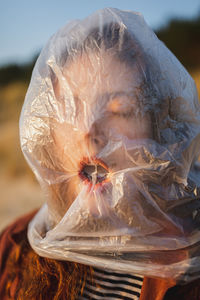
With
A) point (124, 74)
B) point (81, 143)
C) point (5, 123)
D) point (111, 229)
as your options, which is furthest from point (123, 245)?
point (5, 123)

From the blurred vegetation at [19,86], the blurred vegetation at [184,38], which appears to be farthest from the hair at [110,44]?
the blurred vegetation at [184,38]

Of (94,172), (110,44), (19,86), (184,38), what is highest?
(110,44)

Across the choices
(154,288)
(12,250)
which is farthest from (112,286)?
(12,250)

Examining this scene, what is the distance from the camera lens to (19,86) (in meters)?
13.7

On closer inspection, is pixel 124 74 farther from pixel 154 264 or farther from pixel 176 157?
pixel 154 264

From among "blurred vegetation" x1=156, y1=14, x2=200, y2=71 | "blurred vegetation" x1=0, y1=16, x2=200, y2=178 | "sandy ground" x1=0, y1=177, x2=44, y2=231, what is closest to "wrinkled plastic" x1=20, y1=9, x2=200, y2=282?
"sandy ground" x1=0, y1=177, x2=44, y2=231

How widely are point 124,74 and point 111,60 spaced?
51mm

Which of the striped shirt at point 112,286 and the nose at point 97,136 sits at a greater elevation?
the nose at point 97,136

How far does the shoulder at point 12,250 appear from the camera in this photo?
3.68ft

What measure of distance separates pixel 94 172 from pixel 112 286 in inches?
13.0

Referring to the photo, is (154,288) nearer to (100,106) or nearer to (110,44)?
(100,106)

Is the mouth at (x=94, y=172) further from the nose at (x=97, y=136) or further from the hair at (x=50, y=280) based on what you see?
the hair at (x=50, y=280)

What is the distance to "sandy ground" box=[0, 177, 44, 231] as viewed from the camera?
4090 millimetres

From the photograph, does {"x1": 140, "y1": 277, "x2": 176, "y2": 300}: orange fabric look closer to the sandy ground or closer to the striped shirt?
the striped shirt
